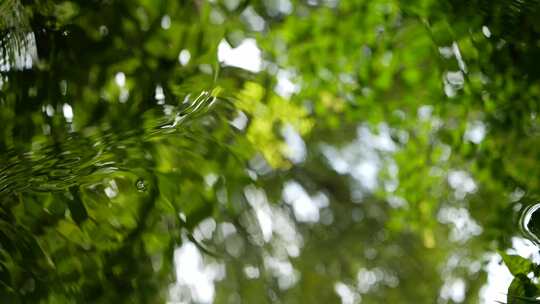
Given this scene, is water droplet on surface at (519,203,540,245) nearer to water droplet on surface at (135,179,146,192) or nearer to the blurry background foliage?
the blurry background foliage

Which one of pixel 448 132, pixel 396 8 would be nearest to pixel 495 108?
pixel 448 132

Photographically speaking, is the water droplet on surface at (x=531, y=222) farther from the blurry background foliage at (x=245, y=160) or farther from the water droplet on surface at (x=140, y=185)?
the water droplet on surface at (x=140, y=185)

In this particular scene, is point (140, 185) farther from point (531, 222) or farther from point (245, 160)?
point (531, 222)

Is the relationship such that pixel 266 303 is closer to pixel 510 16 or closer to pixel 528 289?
pixel 528 289

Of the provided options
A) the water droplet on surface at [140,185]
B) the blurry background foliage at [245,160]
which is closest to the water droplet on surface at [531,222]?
the blurry background foliage at [245,160]

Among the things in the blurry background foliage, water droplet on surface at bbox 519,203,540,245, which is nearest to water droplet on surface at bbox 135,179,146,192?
the blurry background foliage

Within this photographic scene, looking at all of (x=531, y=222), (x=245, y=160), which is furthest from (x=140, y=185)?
(x=531, y=222)

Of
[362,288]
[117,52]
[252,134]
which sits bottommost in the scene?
[362,288]
